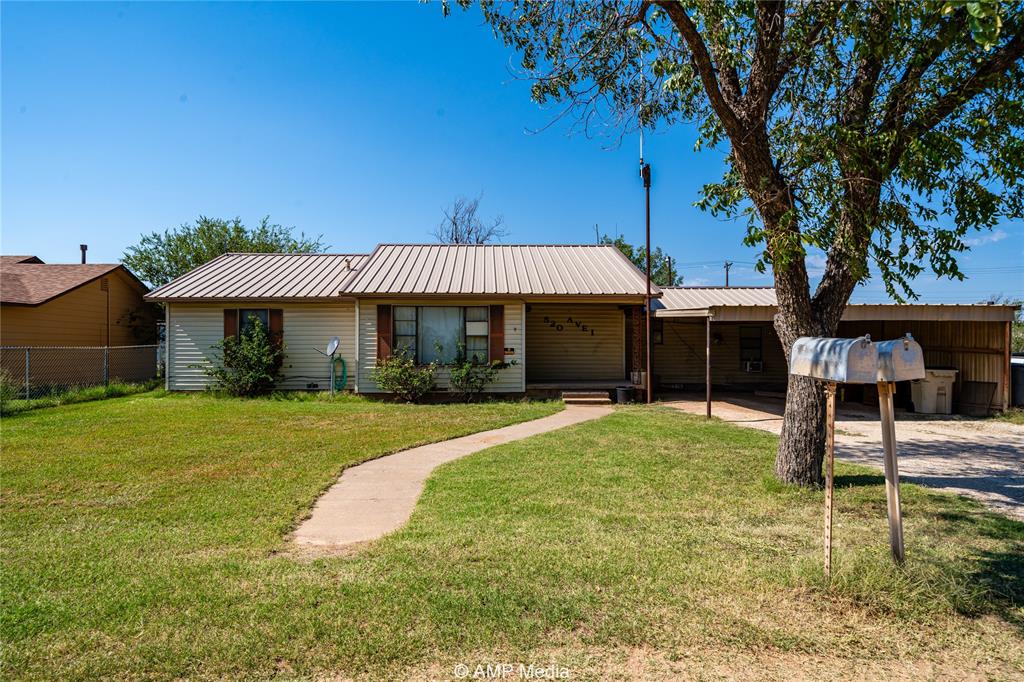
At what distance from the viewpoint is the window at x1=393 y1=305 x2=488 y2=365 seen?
13.7 m

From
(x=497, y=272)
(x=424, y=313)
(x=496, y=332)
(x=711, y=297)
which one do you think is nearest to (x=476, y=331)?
(x=496, y=332)

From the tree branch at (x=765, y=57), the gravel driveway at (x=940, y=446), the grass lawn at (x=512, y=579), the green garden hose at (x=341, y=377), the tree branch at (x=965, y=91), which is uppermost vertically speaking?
the tree branch at (x=765, y=57)

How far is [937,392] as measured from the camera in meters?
12.3

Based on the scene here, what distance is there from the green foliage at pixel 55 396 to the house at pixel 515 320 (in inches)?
53.9

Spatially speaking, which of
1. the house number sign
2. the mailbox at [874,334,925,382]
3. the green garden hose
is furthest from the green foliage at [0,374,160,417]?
the mailbox at [874,334,925,382]

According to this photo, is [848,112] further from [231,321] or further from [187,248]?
[187,248]

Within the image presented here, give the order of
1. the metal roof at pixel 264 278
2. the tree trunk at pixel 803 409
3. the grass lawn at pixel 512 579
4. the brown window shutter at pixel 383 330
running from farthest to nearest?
the metal roof at pixel 264 278
the brown window shutter at pixel 383 330
the tree trunk at pixel 803 409
the grass lawn at pixel 512 579

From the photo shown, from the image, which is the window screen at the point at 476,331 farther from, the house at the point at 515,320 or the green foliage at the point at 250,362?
the green foliage at the point at 250,362

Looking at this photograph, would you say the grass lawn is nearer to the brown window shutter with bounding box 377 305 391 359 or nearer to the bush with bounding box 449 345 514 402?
the bush with bounding box 449 345 514 402

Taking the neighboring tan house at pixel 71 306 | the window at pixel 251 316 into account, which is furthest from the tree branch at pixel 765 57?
the neighboring tan house at pixel 71 306

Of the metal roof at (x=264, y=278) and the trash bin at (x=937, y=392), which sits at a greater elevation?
the metal roof at (x=264, y=278)

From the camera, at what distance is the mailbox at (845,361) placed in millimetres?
3270

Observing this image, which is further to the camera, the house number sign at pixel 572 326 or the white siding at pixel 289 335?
the house number sign at pixel 572 326

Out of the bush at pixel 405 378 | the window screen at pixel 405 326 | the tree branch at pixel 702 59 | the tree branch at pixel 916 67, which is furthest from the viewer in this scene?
the window screen at pixel 405 326
